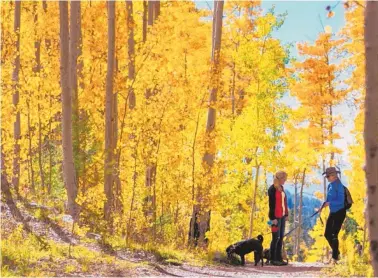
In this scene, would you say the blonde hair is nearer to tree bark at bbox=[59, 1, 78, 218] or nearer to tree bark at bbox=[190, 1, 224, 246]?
tree bark at bbox=[190, 1, 224, 246]

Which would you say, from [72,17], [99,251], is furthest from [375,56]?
[72,17]

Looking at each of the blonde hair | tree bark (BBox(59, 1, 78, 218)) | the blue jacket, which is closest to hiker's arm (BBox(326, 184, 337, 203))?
the blue jacket

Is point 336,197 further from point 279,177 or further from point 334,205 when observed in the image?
point 279,177

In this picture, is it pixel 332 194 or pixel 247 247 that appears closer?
pixel 332 194

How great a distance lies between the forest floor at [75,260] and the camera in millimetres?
6355

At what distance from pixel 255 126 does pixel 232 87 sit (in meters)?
5.29

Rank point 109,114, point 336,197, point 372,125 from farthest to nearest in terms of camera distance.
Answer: point 109,114, point 336,197, point 372,125

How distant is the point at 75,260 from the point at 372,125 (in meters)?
4.24

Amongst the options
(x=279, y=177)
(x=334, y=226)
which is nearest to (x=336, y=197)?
(x=334, y=226)

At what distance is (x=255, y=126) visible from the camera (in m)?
15.5

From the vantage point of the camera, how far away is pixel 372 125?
4.71m

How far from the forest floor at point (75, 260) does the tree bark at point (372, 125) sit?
334 cm

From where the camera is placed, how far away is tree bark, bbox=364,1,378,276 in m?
4.68

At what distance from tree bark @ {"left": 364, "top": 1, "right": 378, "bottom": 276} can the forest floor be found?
3.34m
